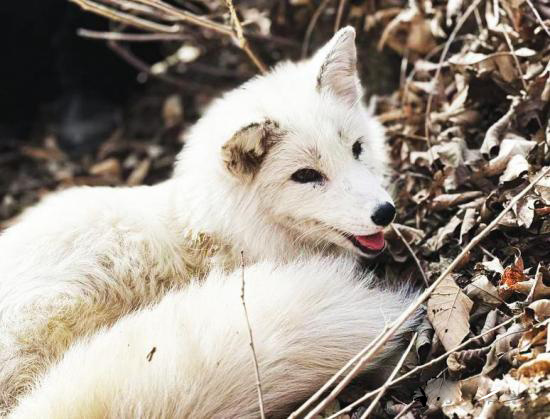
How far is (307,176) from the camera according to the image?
99.4 inches

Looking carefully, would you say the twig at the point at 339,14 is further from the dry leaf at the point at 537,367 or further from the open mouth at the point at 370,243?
the dry leaf at the point at 537,367

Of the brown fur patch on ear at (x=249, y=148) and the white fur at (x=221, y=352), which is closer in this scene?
the white fur at (x=221, y=352)

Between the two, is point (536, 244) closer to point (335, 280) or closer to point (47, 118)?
point (335, 280)

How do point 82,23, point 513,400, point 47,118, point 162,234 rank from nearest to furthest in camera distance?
point 513,400 < point 162,234 < point 82,23 < point 47,118

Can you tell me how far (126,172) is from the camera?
4660mm

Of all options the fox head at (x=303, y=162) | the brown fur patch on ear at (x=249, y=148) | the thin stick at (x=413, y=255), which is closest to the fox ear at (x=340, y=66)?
the fox head at (x=303, y=162)

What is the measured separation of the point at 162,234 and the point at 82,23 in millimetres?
2868

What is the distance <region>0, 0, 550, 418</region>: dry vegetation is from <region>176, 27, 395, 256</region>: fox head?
11.5 inches

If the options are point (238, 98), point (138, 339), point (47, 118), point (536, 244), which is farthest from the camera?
point (47, 118)

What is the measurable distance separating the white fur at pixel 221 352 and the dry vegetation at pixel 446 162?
0.19m

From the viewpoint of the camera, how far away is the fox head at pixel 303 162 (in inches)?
95.7

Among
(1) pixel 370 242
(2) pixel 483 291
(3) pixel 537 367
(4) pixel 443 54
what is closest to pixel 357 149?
(1) pixel 370 242

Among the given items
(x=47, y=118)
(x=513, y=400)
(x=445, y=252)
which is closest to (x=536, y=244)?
(x=445, y=252)

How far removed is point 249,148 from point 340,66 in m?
0.59
